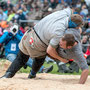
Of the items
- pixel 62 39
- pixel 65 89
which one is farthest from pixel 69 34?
pixel 65 89

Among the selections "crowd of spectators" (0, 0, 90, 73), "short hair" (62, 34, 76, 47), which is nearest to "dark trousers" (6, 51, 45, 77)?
"short hair" (62, 34, 76, 47)

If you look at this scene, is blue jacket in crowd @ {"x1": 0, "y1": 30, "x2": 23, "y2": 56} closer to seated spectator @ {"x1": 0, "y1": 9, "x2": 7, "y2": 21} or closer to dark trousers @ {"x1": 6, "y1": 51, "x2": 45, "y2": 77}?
dark trousers @ {"x1": 6, "y1": 51, "x2": 45, "y2": 77}

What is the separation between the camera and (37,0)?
19672 mm

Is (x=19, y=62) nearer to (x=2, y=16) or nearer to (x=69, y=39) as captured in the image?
(x=69, y=39)

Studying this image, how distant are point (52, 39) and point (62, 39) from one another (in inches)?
10.9

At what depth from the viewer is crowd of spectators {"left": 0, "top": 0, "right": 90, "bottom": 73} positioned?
14.5 m

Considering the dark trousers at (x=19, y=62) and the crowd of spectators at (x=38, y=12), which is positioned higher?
the dark trousers at (x=19, y=62)

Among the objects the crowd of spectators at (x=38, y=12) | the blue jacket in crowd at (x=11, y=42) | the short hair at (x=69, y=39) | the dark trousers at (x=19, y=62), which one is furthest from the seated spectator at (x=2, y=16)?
the short hair at (x=69, y=39)

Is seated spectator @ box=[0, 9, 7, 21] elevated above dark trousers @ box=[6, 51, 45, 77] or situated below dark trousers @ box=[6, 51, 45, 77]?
below

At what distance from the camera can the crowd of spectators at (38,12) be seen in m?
14.5

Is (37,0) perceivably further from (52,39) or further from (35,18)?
(52,39)

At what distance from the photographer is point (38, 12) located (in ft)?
56.2

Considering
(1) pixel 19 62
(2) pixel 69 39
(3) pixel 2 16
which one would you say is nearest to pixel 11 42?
(1) pixel 19 62

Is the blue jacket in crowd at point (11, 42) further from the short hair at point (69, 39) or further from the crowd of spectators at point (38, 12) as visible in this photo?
the crowd of spectators at point (38, 12)
